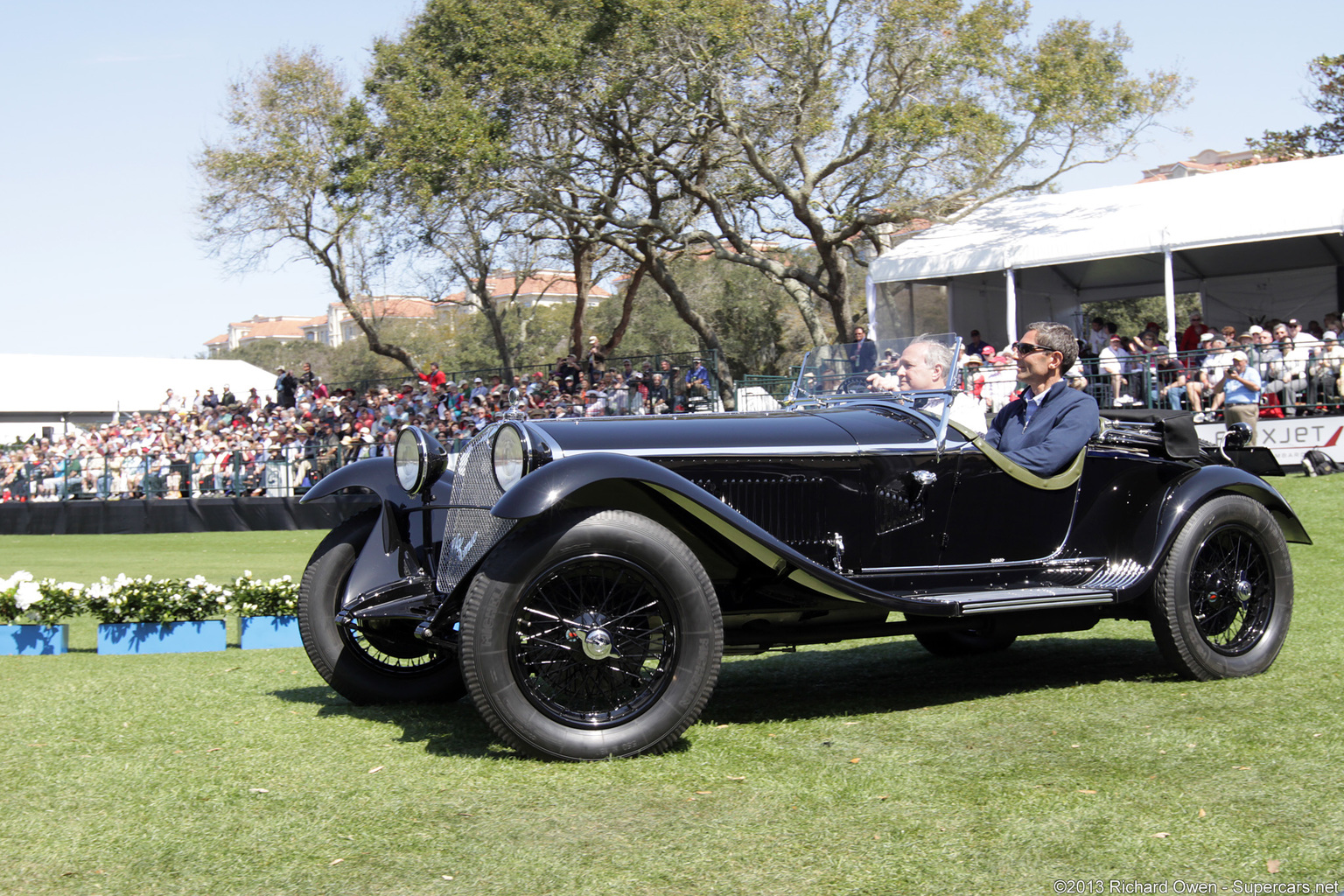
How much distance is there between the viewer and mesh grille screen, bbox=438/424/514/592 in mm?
4574

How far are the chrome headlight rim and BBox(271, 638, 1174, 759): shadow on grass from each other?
1.02 meters

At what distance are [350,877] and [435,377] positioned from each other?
2168 centimetres

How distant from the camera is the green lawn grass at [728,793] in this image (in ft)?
9.34

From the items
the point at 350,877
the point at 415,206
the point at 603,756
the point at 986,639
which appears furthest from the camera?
the point at 415,206

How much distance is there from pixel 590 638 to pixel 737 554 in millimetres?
738

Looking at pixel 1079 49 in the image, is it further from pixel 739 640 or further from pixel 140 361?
pixel 140 361

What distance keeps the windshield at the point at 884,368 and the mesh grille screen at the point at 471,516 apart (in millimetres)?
1968

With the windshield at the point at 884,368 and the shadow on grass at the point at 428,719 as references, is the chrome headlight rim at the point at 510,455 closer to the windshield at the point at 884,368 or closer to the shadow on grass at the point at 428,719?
the shadow on grass at the point at 428,719

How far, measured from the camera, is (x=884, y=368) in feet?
19.0

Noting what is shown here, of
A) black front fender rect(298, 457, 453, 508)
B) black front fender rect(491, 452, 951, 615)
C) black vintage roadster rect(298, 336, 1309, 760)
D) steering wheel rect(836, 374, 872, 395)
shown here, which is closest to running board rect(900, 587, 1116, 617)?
black vintage roadster rect(298, 336, 1309, 760)

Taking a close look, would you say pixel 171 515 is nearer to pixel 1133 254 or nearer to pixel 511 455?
pixel 1133 254

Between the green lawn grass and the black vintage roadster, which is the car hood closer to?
the black vintage roadster

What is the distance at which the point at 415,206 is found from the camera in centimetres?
2322

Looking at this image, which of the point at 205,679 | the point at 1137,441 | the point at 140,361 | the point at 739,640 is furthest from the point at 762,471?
the point at 140,361
